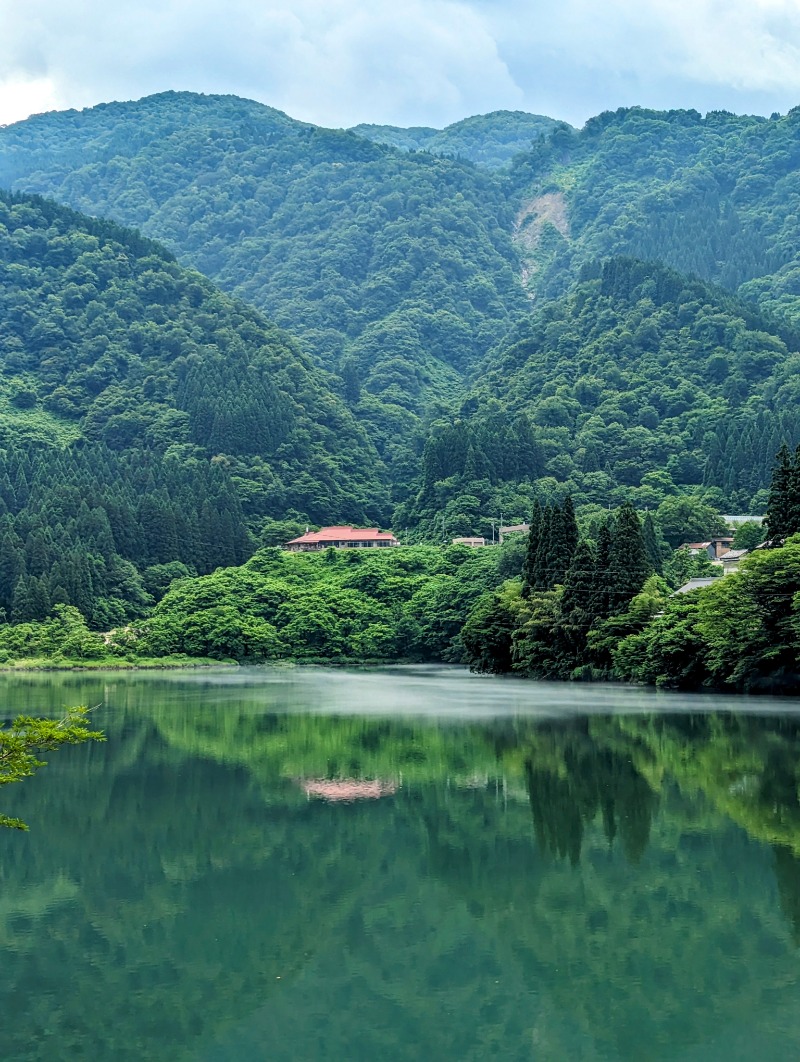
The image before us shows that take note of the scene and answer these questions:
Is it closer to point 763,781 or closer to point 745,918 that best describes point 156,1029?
point 745,918

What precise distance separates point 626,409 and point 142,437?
2273 inches

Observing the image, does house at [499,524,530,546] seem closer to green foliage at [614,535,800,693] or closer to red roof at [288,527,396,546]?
red roof at [288,527,396,546]

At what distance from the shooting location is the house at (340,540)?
138 meters

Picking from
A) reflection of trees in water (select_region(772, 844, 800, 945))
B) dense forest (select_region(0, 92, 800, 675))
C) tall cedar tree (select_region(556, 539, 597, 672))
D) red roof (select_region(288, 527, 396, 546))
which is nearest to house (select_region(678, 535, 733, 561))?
dense forest (select_region(0, 92, 800, 675))

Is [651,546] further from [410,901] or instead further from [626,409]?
[626,409]

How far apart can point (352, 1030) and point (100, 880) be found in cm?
852

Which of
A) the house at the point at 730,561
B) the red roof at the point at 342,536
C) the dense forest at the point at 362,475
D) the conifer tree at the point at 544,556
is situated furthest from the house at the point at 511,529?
the conifer tree at the point at 544,556

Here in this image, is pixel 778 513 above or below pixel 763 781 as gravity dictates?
above

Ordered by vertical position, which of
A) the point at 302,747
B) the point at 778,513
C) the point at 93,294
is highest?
the point at 93,294

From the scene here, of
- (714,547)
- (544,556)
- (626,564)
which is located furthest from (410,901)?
(714,547)

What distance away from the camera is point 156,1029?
1599cm

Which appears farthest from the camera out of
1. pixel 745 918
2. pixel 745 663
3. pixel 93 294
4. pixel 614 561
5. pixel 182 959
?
pixel 93 294

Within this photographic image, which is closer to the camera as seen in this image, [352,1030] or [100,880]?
[352,1030]

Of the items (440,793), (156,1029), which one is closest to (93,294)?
(440,793)
